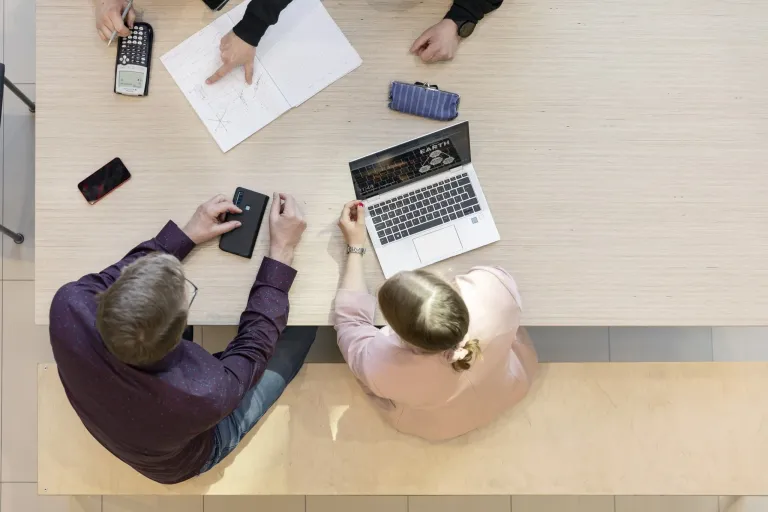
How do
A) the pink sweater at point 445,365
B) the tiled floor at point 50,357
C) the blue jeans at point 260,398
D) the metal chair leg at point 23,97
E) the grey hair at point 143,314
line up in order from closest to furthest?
the grey hair at point 143,314 → the pink sweater at point 445,365 → the blue jeans at point 260,398 → the metal chair leg at point 23,97 → the tiled floor at point 50,357

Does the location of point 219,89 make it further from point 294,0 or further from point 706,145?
point 706,145

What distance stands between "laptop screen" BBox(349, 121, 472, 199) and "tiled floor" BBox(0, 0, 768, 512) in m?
0.89

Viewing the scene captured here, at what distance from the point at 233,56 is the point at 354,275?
56cm

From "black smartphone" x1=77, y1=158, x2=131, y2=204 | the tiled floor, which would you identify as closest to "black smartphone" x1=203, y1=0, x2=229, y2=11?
"black smartphone" x1=77, y1=158, x2=131, y2=204

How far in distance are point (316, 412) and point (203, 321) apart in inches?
15.4

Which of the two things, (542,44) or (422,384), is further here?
(542,44)

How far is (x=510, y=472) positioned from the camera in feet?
5.02

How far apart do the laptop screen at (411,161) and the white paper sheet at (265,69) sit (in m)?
0.21

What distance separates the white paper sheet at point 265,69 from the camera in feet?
4.46

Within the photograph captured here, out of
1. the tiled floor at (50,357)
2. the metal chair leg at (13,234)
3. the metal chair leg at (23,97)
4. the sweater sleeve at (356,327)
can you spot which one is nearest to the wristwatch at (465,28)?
the sweater sleeve at (356,327)

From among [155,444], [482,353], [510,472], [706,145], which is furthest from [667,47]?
[155,444]

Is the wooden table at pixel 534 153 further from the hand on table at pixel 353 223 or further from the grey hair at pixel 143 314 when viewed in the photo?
the grey hair at pixel 143 314

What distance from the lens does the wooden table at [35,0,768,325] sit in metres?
1.35

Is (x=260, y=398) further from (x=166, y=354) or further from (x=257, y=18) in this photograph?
(x=257, y=18)
